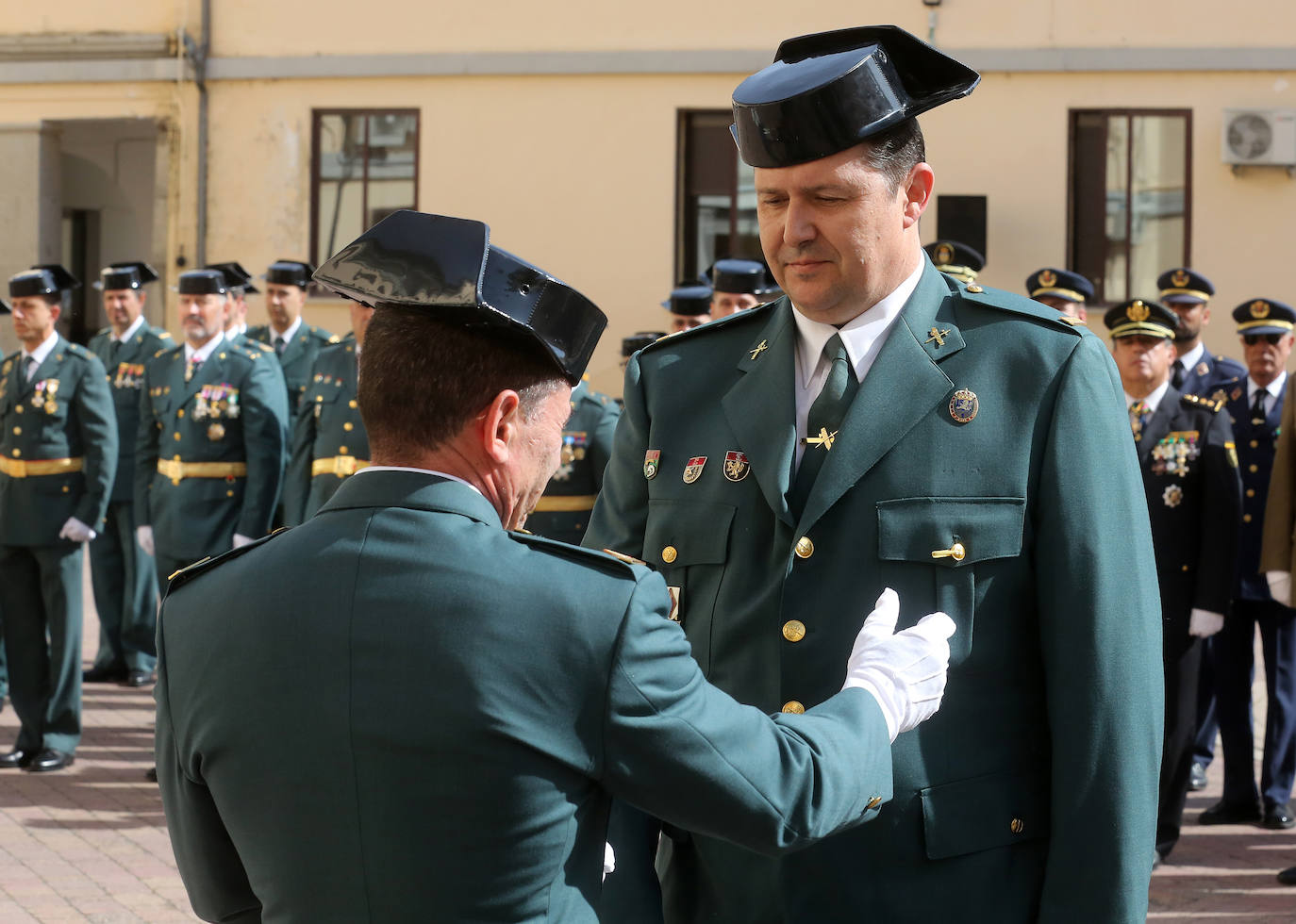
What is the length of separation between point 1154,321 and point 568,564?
5201mm

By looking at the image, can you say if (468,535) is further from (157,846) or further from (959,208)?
(959,208)

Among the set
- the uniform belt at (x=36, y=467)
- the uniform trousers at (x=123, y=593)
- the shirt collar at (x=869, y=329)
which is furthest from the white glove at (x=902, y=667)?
the uniform trousers at (x=123, y=593)

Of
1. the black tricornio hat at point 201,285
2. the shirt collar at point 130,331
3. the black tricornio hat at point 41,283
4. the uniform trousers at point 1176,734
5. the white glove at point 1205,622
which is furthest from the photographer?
the shirt collar at point 130,331

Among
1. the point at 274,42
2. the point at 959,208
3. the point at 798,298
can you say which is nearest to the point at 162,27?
the point at 274,42

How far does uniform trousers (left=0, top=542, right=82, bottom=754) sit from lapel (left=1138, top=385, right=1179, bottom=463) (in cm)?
460

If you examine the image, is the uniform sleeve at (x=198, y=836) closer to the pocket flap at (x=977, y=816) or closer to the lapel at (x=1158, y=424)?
the pocket flap at (x=977, y=816)

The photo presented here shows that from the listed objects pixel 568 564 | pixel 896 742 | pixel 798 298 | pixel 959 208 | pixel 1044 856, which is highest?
pixel 959 208

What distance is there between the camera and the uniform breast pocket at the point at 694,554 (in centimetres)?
251

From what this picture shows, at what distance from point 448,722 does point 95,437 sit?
6.47 meters

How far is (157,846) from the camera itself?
6.13 m

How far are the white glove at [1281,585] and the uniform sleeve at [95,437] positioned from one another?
16.5 ft

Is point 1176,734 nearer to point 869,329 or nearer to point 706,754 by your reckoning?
point 869,329

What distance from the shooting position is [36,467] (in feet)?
25.4

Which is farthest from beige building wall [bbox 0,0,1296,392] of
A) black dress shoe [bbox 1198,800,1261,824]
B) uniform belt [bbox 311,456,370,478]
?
black dress shoe [bbox 1198,800,1261,824]
